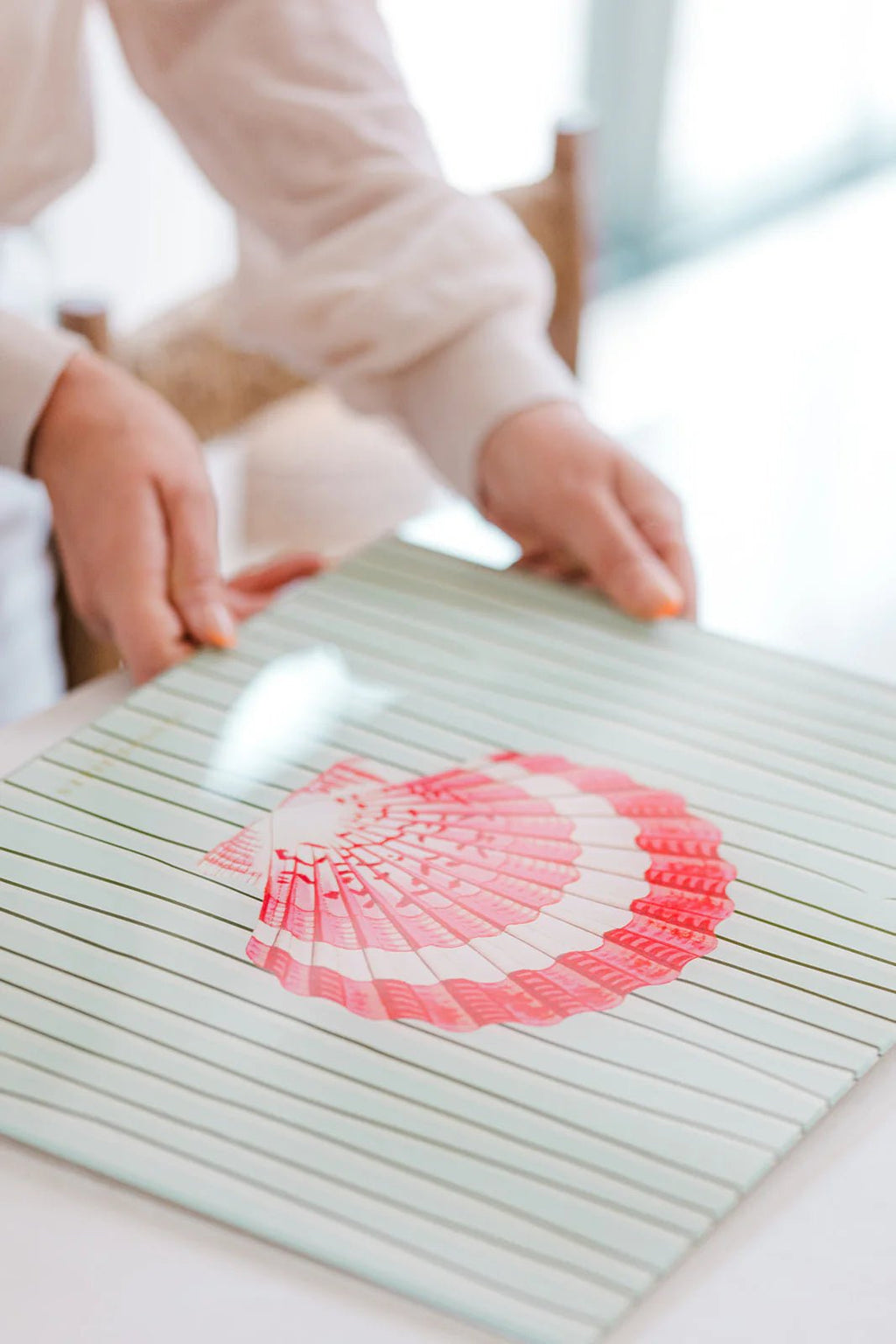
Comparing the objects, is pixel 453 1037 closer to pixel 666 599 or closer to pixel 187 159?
pixel 666 599

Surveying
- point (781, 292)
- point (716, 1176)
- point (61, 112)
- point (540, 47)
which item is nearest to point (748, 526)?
point (61, 112)

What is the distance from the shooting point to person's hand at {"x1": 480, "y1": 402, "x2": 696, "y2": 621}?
63 centimetres

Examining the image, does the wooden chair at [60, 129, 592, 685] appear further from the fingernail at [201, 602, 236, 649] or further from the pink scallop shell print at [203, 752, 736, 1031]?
the pink scallop shell print at [203, 752, 736, 1031]

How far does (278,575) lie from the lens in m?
0.70

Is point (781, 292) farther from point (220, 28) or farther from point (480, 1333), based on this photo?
point (480, 1333)

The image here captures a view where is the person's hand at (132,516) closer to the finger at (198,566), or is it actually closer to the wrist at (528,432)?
the finger at (198,566)

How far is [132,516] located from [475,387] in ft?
0.62

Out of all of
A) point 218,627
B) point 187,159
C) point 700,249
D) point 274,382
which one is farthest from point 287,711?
point 700,249

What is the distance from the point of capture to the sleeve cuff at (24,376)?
0.62m

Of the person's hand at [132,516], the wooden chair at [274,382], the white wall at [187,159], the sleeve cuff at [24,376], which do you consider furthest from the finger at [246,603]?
the white wall at [187,159]

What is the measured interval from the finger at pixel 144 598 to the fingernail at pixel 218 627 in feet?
0.04

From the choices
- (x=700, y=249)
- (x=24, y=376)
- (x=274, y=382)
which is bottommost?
(x=700, y=249)

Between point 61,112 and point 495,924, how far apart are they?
0.47 meters

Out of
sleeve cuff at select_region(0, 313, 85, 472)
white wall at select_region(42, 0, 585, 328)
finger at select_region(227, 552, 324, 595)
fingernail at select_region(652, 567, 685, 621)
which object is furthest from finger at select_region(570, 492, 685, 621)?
white wall at select_region(42, 0, 585, 328)
